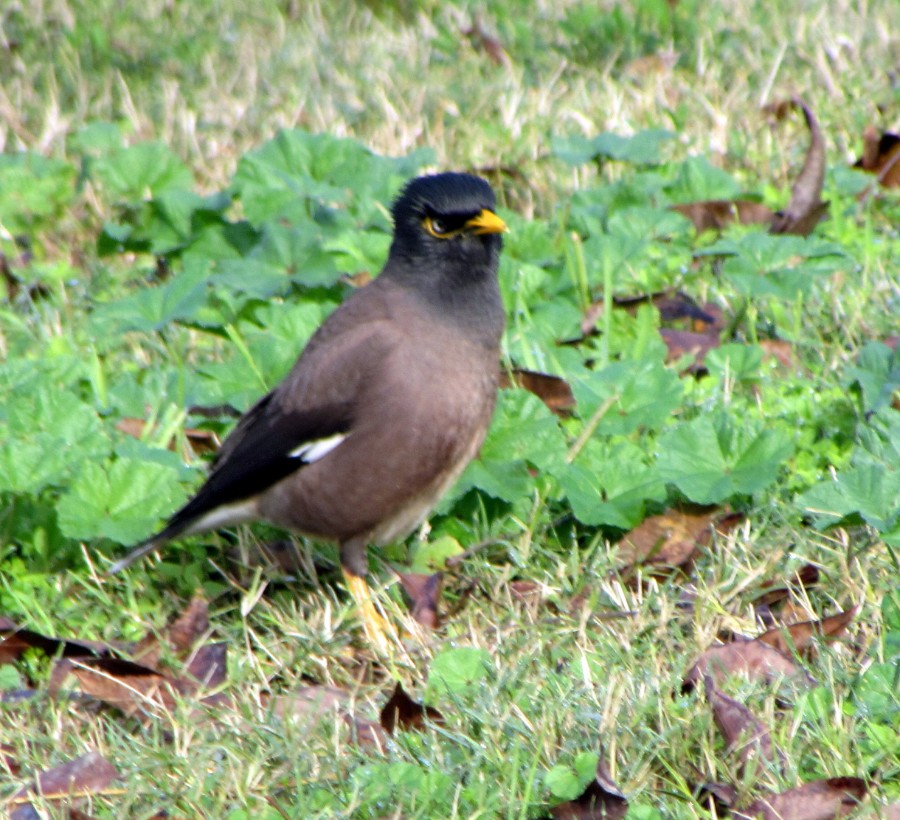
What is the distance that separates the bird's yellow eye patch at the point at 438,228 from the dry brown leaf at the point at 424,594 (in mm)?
938

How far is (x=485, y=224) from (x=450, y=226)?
107 millimetres

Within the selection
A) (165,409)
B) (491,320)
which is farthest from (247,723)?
(165,409)

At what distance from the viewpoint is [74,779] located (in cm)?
314

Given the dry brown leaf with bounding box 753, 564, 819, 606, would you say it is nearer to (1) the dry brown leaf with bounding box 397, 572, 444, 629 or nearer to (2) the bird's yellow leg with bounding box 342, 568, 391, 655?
(1) the dry brown leaf with bounding box 397, 572, 444, 629

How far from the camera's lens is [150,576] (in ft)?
13.3

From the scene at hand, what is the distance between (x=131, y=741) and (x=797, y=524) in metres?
1.80

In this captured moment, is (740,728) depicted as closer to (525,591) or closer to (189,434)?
(525,591)

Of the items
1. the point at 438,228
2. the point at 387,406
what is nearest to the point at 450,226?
the point at 438,228

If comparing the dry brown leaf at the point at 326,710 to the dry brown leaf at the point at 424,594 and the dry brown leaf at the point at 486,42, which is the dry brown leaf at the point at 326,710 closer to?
the dry brown leaf at the point at 424,594

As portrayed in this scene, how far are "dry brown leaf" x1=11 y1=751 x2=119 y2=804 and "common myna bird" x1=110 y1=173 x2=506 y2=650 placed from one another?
808mm

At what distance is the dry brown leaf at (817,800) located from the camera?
274cm

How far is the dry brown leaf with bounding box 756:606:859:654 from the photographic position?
3.34 m

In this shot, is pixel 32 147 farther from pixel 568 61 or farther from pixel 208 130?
pixel 568 61

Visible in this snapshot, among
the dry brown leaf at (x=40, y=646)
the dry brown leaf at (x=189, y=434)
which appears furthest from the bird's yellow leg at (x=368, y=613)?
the dry brown leaf at (x=189, y=434)
